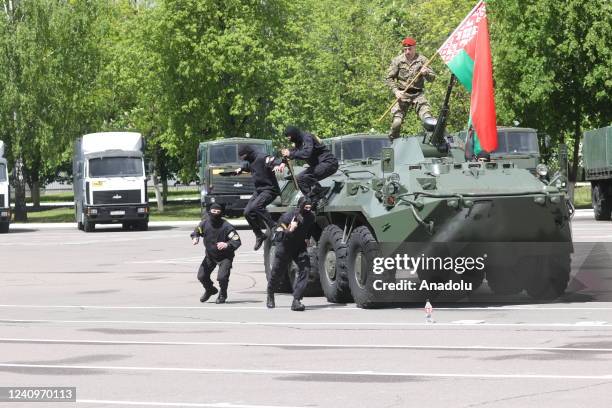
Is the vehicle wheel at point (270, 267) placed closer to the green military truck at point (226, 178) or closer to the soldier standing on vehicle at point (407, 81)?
the soldier standing on vehicle at point (407, 81)

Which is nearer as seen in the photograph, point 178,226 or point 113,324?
point 113,324

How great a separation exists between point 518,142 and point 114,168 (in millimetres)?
15724

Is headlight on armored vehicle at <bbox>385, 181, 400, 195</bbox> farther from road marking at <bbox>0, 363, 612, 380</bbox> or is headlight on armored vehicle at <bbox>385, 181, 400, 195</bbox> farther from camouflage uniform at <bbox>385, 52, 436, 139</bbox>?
road marking at <bbox>0, 363, 612, 380</bbox>

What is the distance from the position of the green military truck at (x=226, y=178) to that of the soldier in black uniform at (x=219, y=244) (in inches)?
1063

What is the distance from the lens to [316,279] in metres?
19.2

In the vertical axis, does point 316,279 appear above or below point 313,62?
below

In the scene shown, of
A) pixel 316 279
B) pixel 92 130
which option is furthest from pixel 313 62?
Result: pixel 316 279

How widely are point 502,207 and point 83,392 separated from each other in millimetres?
7739

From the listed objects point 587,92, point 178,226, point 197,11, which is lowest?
point 178,226

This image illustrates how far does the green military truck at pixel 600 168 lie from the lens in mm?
41094

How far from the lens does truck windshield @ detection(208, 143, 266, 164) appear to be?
1882 inches

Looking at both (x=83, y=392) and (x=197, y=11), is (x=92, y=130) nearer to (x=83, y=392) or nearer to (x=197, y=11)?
(x=197, y=11)

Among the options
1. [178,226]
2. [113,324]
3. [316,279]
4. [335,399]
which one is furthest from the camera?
[178,226]

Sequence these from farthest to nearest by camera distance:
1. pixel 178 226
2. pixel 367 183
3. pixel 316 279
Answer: pixel 178 226 → pixel 316 279 → pixel 367 183
